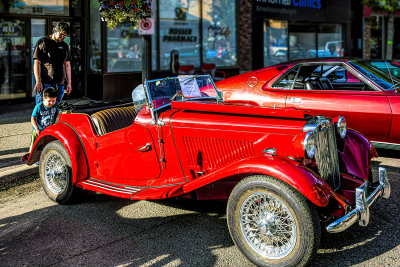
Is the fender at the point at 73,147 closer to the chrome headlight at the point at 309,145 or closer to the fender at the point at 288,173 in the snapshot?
the fender at the point at 288,173

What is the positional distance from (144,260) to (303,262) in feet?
4.23

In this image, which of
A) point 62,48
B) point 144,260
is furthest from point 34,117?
point 144,260

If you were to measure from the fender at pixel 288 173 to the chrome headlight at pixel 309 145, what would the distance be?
14 centimetres

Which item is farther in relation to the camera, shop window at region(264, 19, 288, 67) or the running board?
shop window at region(264, 19, 288, 67)

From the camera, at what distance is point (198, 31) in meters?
14.2

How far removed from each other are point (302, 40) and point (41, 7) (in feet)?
33.2

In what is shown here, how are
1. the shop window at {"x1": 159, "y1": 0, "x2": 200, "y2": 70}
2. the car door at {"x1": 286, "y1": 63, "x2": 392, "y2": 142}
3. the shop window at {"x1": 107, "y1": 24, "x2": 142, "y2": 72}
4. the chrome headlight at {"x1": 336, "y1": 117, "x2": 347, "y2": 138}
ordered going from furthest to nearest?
the shop window at {"x1": 159, "y1": 0, "x2": 200, "y2": 70}, the shop window at {"x1": 107, "y1": 24, "x2": 142, "y2": 72}, the car door at {"x1": 286, "y1": 63, "x2": 392, "y2": 142}, the chrome headlight at {"x1": 336, "y1": 117, "x2": 347, "y2": 138}

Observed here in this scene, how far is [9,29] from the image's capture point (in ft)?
36.9

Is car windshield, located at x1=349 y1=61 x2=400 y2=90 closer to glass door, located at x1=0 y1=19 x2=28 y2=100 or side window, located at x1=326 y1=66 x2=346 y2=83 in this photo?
side window, located at x1=326 y1=66 x2=346 y2=83

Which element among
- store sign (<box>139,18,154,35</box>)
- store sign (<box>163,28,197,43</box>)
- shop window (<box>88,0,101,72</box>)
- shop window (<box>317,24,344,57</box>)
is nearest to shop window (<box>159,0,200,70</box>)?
store sign (<box>163,28,197,43</box>)

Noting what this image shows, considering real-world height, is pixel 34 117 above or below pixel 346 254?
above

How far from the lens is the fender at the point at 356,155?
4.40 metres

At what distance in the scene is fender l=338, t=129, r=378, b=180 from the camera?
173 inches

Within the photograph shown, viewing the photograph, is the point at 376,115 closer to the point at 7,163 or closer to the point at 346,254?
the point at 346,254
